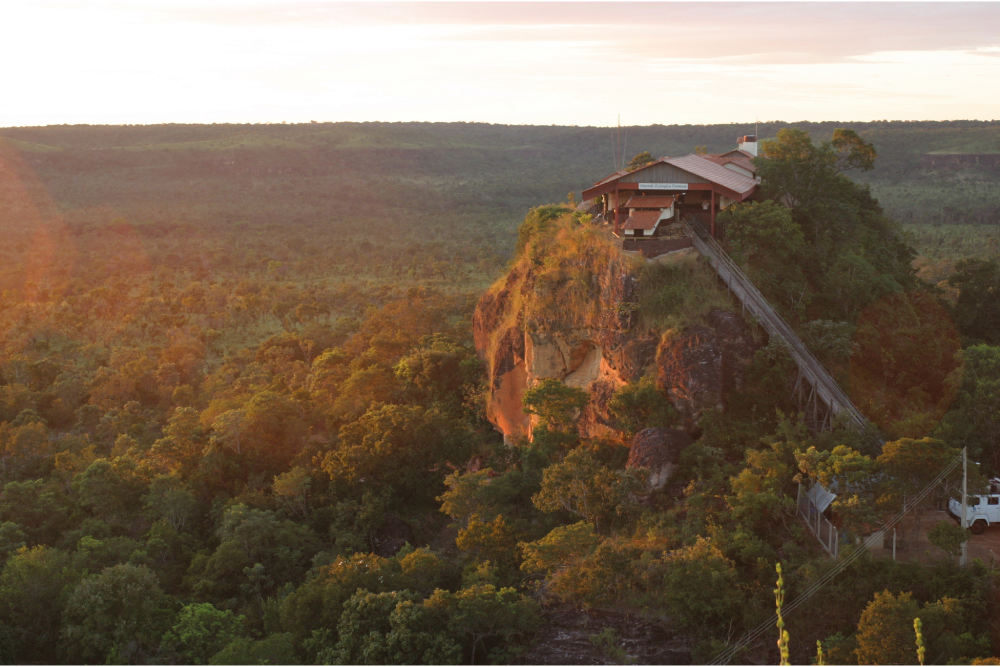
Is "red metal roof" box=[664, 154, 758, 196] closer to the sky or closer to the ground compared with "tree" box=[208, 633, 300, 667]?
closer to the sky

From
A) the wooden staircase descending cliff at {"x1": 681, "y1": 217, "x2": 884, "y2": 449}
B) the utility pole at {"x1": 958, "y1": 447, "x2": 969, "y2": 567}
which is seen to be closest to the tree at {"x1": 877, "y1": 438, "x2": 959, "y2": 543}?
the utility pole at {"x1": 958, "y1": 447, "x2": 969, "y2": 567}

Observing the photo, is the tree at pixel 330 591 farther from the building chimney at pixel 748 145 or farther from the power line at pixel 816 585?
the building chimney at pixel 748 145

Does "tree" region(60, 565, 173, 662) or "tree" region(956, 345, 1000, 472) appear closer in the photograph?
"tree" region(60, 565, 173, 662)

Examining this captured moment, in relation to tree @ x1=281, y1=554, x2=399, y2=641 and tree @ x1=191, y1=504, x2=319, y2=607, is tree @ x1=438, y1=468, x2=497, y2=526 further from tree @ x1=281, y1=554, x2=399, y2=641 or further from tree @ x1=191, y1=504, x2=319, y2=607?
tree @ x1=191, y1=504, x2=319, y2=607

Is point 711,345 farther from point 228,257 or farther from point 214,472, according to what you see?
point 228,257

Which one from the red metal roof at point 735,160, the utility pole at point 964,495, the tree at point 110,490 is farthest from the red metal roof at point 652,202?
the tree at point 110,490

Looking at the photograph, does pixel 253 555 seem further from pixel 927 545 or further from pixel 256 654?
pixel 927 545
